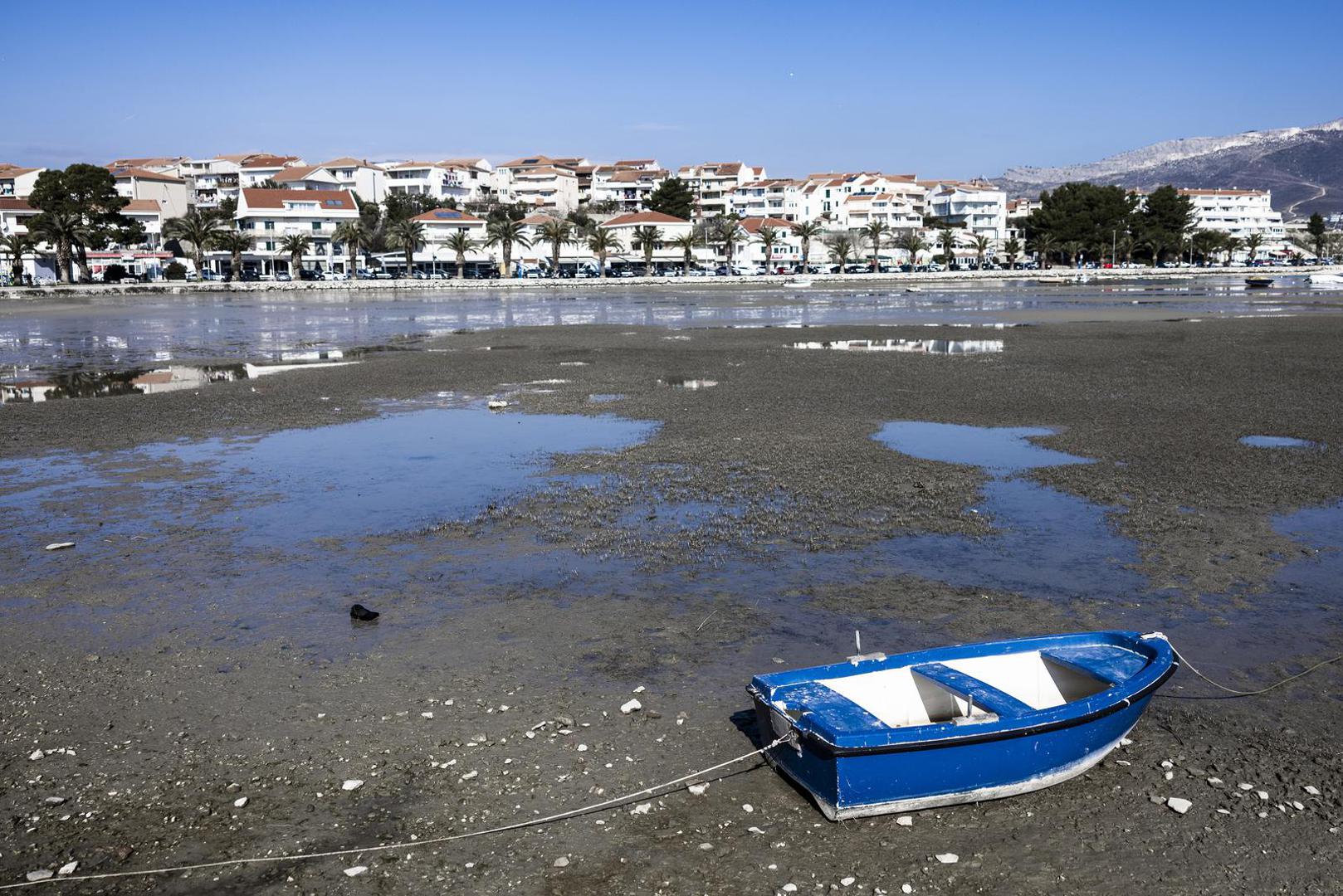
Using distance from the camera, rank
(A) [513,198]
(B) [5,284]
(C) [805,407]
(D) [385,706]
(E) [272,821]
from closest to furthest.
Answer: (E) [272,821]
(D) [385,706]
(C) [805,407]
(B) [5,284]
(A) [513,198]

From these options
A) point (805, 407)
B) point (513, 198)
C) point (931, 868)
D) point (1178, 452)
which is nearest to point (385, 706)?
point (931, 868)

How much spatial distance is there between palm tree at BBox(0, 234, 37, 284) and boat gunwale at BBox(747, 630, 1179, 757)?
409ft

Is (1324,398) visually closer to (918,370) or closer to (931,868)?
(918,370)

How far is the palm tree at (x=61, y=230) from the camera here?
10594 centimetres

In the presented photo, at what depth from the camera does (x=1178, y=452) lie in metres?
15.2

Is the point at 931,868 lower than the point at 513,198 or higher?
lower

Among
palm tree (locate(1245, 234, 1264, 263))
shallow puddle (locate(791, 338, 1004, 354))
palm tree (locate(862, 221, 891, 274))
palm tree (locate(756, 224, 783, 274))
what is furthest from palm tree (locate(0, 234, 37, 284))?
palm tree (locate(1245, 234, 1264, 263))

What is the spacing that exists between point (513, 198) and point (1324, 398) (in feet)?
593

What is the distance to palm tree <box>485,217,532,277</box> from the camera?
127 m

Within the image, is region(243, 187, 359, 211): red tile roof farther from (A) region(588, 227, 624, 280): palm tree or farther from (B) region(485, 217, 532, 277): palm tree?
(A) region(588, 227, 624, 280): palm tree

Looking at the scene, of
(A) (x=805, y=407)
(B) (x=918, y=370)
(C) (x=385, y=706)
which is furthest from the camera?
(B) (x=918, y=370)

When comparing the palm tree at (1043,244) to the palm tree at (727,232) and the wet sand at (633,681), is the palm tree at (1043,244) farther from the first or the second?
the wet sand at (633,681)

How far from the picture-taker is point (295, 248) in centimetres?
12012

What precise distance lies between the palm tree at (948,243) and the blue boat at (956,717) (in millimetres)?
150267
